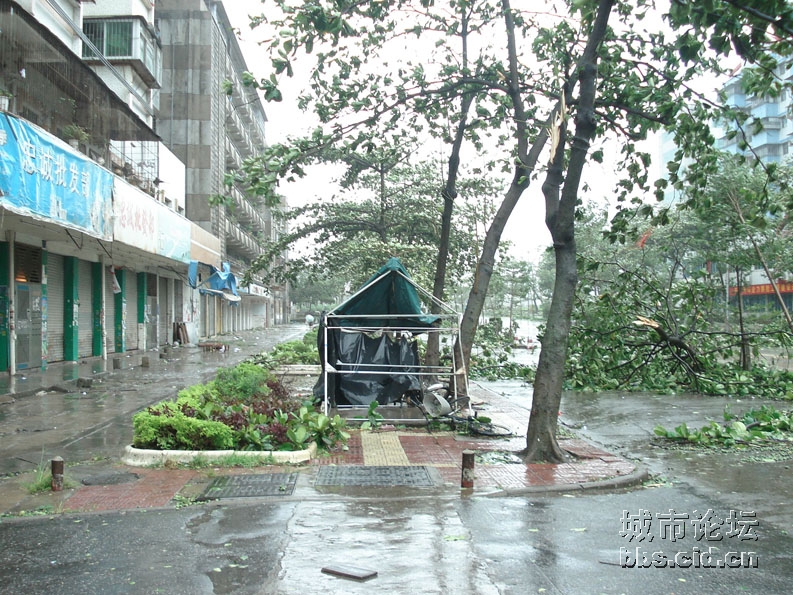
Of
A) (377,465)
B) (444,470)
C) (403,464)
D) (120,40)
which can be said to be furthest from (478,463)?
(120,40)

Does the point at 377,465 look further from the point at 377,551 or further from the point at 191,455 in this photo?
the point at 377,551

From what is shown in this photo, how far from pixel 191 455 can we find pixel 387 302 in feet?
16.3

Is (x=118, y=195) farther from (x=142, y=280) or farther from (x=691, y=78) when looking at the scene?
(x=691, y=78)

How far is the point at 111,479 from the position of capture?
750cm

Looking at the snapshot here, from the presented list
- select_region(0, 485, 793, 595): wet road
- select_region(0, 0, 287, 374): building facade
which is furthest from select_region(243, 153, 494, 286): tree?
select_region(0, 485, 793, 595): wet road

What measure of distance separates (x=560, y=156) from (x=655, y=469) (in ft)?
14.2

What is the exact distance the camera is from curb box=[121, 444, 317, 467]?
8.12 metres

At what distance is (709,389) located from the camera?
15992mm

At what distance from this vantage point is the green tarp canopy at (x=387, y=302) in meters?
11.8

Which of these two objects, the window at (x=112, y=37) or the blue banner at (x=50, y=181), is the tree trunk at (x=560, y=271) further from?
the window at (x=112, y=37)

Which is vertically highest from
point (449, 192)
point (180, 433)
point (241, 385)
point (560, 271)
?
point (449, 192)

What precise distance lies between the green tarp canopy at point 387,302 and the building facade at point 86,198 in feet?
20.8

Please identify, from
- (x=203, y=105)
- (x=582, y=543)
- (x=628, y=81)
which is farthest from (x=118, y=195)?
(x=203, y=105)

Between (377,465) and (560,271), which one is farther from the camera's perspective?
(560,271)
